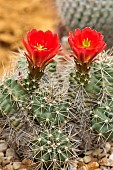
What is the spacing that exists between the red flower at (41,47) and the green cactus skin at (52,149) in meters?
0.27

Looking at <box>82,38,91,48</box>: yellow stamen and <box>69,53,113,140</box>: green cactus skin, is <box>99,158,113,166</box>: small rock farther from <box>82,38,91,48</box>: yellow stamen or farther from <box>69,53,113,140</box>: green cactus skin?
<box>82,38,91,48</box>: yellow stamen

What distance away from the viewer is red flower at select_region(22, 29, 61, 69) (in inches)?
91.4

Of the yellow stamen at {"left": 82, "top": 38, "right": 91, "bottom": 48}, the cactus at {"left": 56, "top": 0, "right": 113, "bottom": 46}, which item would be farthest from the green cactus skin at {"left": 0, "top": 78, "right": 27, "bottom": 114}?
the cactus at {"left": 56, "top": 0, "right": 113, "bottom": 46}

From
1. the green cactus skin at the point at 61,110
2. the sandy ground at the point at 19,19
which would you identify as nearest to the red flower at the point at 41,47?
the green cactus skin at the point at 61,110

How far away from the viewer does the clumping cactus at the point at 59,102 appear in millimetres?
2355

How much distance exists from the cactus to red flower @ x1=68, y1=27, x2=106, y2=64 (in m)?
1.15

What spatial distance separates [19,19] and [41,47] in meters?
2.45

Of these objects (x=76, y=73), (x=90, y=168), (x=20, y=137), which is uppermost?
(x=76, y=73)

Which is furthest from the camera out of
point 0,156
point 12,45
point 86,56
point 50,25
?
point 50,25

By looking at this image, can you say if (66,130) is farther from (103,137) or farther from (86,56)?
(86,56)

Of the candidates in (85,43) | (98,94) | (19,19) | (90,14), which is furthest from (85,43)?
(19,19)

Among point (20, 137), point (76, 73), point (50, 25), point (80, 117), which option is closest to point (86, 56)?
point (76, 73)

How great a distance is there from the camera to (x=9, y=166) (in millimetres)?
2477

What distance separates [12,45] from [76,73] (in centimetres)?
196
